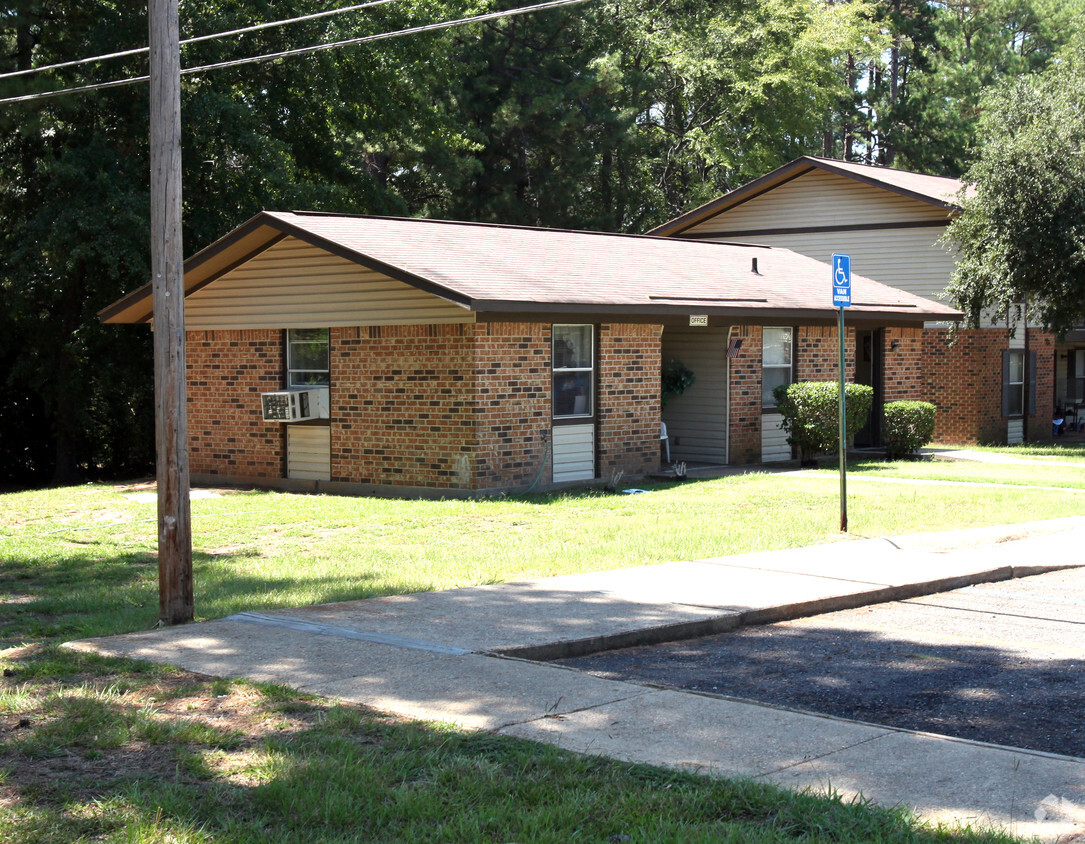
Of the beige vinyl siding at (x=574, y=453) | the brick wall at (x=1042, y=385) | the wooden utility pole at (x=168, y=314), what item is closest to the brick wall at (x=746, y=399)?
the beige vinyl siding at (x=574, y=453)

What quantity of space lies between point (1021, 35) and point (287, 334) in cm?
4656

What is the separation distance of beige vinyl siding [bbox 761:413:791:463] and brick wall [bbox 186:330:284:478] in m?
8.47

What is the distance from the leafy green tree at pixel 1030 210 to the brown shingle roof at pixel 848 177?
2045mm

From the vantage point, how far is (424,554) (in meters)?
12.0

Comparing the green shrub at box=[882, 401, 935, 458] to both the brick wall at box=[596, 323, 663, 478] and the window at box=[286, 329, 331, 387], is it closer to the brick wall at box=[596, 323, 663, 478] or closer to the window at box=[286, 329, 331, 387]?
the brick wall at box=[596, 323, 663, 478]

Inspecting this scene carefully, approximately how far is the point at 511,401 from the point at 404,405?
1.60 metres

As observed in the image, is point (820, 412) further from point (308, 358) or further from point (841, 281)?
point (308, 358)

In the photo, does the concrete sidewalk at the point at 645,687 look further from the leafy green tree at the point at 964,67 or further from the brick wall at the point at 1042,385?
the leafy green tree at the point at 964,67

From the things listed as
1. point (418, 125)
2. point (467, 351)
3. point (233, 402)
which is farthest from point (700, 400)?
point (418, 125)

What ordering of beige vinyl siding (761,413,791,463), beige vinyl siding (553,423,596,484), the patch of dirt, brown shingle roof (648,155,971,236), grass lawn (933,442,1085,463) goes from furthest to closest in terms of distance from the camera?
brown shingle roof (648,155,971,236)
grass lawn (933,442,1085,463)
beige vinyl siding (761,413,791,463)
beige vinyl siding (553,423,596,484)
the patch of dirt

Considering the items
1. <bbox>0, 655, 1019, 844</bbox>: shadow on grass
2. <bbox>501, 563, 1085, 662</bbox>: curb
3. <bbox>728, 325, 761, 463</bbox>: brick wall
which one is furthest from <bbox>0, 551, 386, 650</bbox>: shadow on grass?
<bbox>728, 325, 761, 463</bbox>: brick wall

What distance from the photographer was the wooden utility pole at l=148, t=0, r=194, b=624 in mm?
8570

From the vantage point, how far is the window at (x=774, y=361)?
2175 centimetres

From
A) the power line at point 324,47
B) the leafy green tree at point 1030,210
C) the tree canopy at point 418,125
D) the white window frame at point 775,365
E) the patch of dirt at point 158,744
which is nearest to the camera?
the patch of dirt at point 158,744
